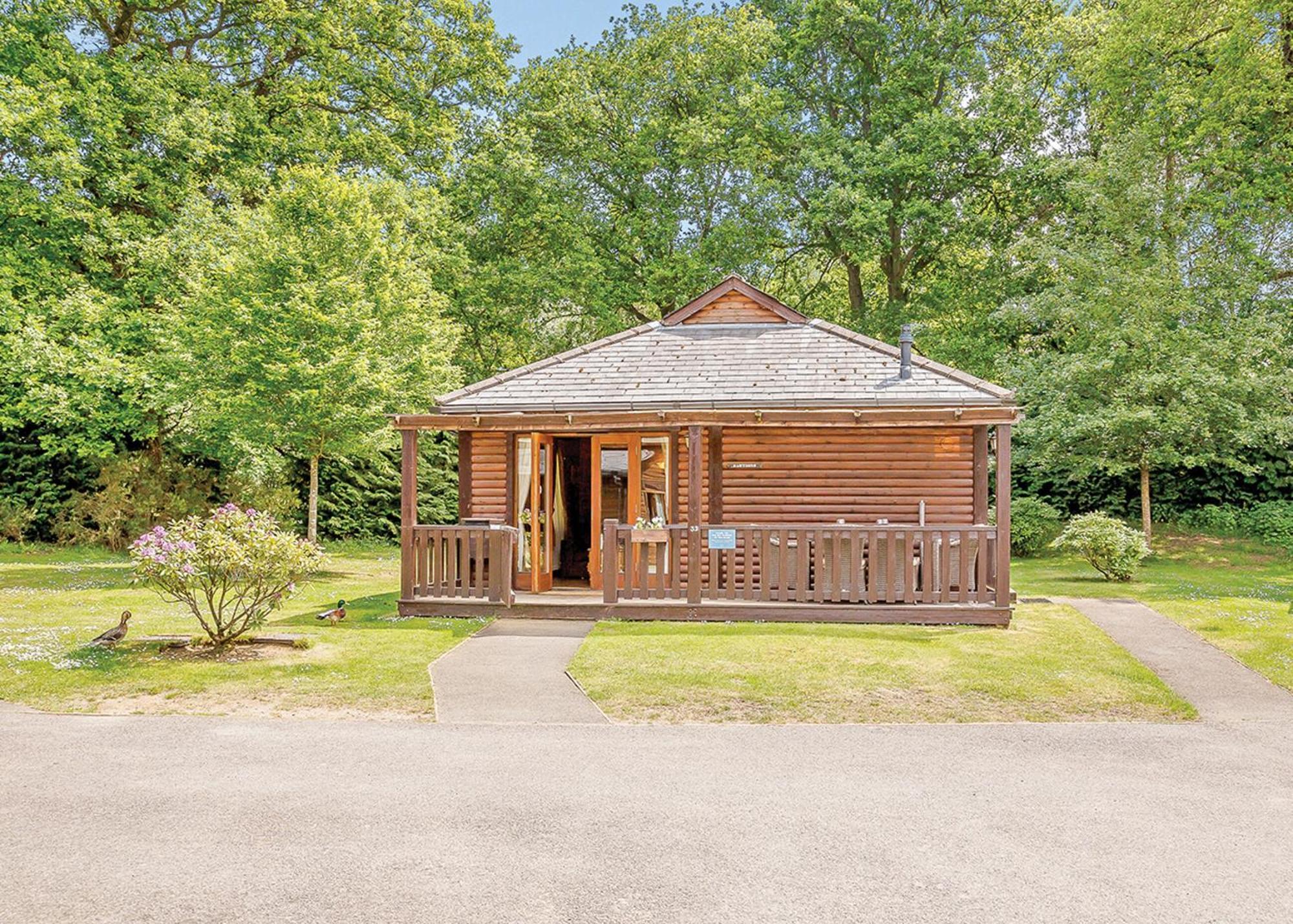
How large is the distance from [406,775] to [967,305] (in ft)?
77.6

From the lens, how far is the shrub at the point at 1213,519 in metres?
20.8

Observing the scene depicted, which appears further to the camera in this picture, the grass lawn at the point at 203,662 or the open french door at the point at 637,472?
the open french door at the point at 637,472

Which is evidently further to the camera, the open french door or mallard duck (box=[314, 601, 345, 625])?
the open french door

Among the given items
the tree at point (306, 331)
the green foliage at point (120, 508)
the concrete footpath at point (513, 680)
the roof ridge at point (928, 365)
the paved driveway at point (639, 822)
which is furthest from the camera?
the green foliage at point (120, 508)

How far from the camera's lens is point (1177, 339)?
18.9 metres

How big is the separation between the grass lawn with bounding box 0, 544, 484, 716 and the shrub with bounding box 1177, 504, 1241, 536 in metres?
18.4

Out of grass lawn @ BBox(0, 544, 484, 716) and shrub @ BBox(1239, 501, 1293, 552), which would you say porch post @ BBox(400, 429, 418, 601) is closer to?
grass lawn @ BBox(0, 544, 484, 716)

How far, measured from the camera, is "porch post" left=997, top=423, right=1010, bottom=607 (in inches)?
424

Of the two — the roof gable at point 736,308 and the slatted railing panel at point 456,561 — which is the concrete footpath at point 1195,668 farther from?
the slatted railing panel at point 456,561

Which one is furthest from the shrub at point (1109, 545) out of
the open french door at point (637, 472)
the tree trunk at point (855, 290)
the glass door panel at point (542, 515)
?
the tree trunk at point (855, 290)

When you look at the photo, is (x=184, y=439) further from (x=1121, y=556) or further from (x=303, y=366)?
(x=1121, y=556)

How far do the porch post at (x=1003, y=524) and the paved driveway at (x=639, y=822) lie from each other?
395 cm

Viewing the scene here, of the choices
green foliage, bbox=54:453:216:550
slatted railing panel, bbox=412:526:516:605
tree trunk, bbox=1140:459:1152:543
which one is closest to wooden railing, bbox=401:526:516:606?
slatted railing panel, bbox=412:526:516:605

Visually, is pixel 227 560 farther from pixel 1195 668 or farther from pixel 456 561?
pixel 1195 668
